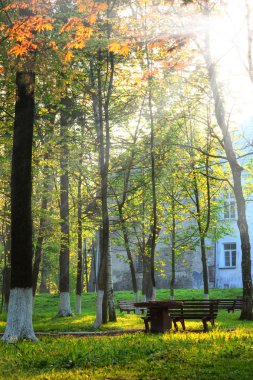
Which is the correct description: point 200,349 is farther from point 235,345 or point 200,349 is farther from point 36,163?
point 36,163

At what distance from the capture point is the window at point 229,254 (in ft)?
151

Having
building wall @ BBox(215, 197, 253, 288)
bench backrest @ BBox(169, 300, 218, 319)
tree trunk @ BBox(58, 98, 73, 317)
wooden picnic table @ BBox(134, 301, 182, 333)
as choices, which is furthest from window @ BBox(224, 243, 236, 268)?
wooden picnic table @ BBox(134, 301, 182, 333)

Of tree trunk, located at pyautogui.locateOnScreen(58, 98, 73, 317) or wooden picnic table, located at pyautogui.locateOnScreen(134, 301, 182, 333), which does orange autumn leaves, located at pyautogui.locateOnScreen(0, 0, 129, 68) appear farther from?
tree trunk, located at pyautogui.locateOnScreen(58, 98, 73, 317)

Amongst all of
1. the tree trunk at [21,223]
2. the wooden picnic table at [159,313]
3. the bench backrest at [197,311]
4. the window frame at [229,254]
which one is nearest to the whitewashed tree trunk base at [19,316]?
the tree trunk at [21,223]

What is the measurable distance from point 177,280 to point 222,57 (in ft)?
103

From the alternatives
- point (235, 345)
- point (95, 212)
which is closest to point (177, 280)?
point (95, 212)

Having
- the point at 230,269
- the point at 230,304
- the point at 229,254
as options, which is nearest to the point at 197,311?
the point at 230,304

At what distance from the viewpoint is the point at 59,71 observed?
47.9 ft

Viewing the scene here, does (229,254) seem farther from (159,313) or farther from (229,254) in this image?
(159,313)

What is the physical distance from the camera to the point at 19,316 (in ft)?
41.9

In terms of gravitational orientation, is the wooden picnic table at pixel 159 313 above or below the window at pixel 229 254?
below

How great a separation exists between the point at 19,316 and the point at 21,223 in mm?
2306

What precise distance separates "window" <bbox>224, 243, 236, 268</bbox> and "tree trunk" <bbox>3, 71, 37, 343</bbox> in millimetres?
35088

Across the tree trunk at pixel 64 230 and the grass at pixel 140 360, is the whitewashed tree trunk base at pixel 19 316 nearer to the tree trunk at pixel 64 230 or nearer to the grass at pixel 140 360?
the grass at pixel 140 360
